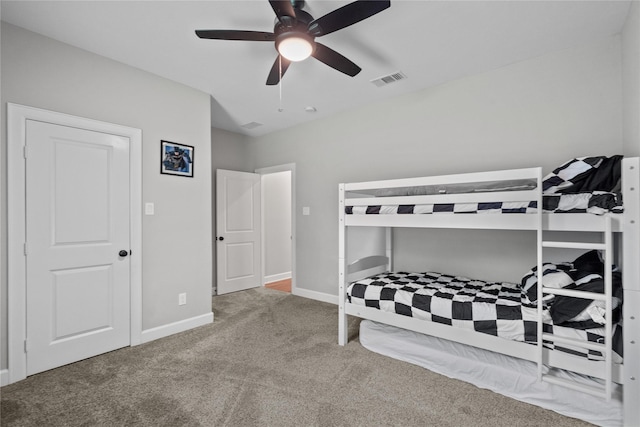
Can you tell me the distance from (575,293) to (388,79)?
2381 mm

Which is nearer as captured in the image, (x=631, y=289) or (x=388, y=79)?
(x=631, y=289)

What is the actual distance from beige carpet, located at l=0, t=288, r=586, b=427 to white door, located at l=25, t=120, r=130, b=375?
0.21 metres

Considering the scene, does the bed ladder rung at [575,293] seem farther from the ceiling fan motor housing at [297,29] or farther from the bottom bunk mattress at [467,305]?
the ceiling fan motor housing at [297,29]

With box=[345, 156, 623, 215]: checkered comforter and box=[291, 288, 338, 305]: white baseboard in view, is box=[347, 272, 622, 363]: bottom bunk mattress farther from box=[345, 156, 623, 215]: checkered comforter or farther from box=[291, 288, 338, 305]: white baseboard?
box=[291, 288, 338, 305]: white baseboard

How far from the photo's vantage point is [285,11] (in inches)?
67.7

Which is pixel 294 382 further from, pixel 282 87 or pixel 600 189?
pixel 282 87

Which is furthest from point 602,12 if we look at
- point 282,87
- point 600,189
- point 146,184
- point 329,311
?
point 146,184

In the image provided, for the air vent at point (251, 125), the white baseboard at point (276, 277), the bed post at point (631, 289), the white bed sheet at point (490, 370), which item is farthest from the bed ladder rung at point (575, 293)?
the white baseboard at point (276, 277)

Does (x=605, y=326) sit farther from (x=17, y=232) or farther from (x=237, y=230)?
(x=237, y=230)

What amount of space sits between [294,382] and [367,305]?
33.8 inches

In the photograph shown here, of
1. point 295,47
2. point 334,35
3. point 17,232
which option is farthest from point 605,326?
point 17,232

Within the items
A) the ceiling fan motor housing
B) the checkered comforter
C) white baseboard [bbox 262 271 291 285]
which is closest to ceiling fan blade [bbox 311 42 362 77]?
the ceiling fan motor housing

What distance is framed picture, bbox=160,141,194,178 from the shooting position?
303 centimetres

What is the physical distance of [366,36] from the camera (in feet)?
7.68
